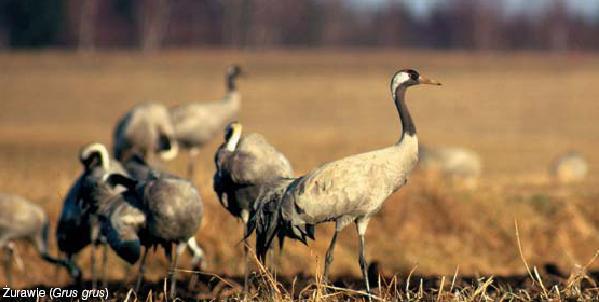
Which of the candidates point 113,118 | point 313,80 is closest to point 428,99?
point 313,80

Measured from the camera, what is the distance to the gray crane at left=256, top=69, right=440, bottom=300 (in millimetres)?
6801

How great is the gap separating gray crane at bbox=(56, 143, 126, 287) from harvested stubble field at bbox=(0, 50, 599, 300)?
0.89 feet

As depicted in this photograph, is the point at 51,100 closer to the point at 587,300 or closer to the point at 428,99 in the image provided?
the point at 428,99

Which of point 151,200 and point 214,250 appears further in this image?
point 214,250

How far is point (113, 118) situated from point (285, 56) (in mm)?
22333

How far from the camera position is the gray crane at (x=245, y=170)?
830cm

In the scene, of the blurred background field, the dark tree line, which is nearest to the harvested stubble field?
the blurred background field

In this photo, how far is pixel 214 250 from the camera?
11.9 m

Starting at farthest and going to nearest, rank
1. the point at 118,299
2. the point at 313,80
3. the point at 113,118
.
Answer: the point at 313,80 < the point at 113,118 < the point at 118,299

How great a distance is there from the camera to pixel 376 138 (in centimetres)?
2522

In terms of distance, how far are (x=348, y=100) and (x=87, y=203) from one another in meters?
27.0

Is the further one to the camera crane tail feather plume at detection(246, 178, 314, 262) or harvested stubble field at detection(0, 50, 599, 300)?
harvested stubble field at detection(0, 50, 599, 300)

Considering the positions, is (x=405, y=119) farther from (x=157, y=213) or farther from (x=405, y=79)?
(x=157, y=213)

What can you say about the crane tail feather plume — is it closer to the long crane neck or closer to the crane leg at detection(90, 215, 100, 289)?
the long crane neck
